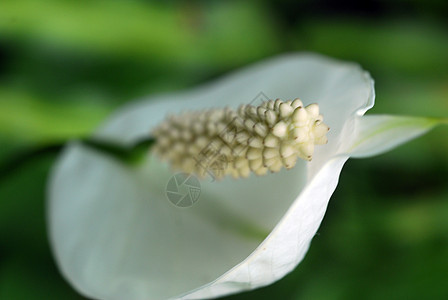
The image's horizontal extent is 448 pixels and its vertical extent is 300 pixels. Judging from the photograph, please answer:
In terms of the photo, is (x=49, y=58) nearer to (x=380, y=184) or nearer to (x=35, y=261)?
(x=35, y=261)

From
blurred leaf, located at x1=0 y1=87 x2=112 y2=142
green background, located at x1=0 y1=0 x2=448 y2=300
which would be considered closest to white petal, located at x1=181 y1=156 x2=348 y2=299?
green background, located at x1=0 y1=0 x2=448 y2=300

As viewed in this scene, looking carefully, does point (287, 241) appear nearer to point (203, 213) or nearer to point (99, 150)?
point (203, 213)

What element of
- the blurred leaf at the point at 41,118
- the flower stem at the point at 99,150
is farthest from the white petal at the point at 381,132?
the blurred leaf at the point at 41,118

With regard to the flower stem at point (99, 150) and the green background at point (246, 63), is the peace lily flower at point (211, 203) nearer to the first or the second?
the flower stem at point (99, 150)

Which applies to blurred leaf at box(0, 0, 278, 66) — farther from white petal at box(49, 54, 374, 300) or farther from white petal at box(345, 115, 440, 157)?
white petal at box(345, 115, 440, 157)

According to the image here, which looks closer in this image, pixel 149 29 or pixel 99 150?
pixel 99 150

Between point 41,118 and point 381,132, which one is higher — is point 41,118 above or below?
below

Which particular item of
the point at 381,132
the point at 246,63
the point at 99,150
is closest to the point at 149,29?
the point at 246,63
